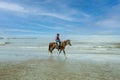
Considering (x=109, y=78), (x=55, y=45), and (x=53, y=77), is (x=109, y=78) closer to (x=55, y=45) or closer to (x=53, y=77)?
(x=53, y=77)

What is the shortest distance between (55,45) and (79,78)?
38.9 feet

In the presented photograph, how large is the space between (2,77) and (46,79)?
2164 millimetres

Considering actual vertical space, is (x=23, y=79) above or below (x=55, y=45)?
below

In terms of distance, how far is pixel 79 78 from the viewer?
8.64 metres

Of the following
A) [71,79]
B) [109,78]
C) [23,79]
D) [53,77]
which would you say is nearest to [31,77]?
[23,79]

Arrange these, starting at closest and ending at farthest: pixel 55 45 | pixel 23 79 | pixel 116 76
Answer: pixel 23 79 → pixel 116 76 → pixel 55 45

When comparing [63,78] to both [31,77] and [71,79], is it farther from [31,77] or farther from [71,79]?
[31,77]

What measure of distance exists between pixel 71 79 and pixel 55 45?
1203 cm

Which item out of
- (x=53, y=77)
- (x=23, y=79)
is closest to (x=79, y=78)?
(x=53, y=77)

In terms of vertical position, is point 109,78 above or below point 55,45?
below

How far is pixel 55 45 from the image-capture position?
20359mm

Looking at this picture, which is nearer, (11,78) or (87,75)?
(11,78)

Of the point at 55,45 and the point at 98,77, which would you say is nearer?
the point at 98,77

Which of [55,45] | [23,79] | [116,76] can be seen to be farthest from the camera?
[55,45]
